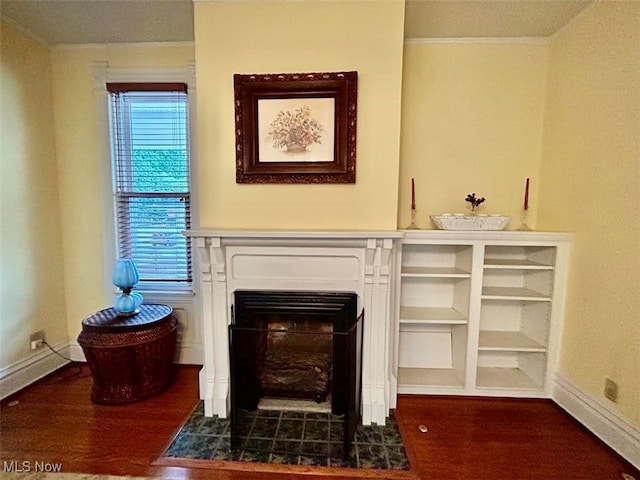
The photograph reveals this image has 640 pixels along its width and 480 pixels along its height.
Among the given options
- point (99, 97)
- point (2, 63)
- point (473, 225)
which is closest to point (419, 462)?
point (473, 225)

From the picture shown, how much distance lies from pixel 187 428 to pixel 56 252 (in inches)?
74.9

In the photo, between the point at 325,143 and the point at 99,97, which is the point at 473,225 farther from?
the point at 99,97

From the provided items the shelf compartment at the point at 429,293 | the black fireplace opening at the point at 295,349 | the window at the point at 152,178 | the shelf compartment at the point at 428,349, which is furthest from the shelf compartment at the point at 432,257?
the window at the point at 152,178

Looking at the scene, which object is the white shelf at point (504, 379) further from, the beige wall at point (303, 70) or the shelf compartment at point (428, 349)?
the beige wall at point (303, 70)

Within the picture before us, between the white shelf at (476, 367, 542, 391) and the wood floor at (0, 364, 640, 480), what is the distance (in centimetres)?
10

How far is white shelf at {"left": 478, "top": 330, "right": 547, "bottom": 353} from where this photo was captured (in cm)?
246

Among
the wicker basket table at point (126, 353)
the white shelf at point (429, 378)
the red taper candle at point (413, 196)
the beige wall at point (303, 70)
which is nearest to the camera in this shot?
the beige wall at point (303, 70)

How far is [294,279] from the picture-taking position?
2215 millimetres

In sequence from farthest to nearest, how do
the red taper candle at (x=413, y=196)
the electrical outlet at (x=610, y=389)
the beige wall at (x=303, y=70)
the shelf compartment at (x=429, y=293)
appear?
the shelf compartment at (x=429, y=293)
the red taper candle at (x=413, y=196)
the beige wall at (x=303, y=70)
the electrical outlet at (x=610, y=389)

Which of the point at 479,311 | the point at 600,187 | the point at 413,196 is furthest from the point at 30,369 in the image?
the point at 600,187

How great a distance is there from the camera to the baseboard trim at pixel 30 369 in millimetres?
2436

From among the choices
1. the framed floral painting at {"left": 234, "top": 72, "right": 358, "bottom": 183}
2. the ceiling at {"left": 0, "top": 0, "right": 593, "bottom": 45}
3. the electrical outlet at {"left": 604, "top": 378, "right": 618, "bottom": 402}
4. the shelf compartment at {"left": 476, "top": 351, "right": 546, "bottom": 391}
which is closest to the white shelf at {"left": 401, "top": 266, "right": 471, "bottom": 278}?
the shelf compartment at {"left": 476, "top": 351, "right": 546, "bottom": 391}

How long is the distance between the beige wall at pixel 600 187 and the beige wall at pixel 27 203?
3900 mm

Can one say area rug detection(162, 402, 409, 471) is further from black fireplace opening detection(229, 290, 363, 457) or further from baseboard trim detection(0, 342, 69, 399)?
baseboard trim detection(0, 342, 69, 399)
